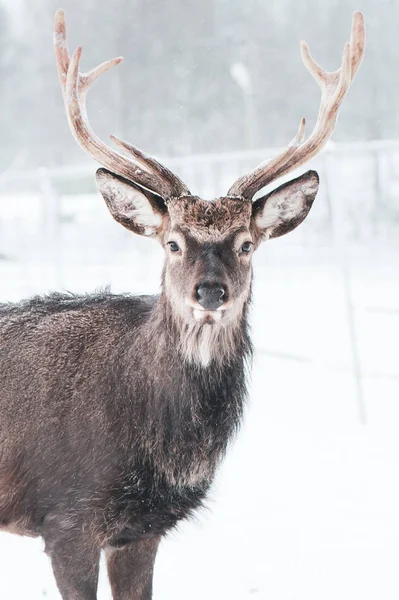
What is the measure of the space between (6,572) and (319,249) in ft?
20.7

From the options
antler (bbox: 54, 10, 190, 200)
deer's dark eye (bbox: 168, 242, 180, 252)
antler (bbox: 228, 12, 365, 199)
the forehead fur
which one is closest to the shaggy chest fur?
deer's dark eye (bbox: 168, 242, 180, 252)

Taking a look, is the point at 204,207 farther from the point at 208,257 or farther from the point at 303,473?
the point at 303,473

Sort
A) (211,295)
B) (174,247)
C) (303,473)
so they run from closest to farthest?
(211,295)
(174,247)
(303,473)

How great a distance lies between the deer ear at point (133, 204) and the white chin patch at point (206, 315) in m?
0.69

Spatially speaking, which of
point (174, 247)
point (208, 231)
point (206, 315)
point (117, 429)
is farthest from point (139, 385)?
point (208, 231)

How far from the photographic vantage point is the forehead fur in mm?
4336

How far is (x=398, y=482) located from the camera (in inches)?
276

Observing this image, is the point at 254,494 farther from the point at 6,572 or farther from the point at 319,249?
the point at 319,249

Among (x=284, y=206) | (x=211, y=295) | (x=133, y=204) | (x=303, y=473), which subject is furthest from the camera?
(x=303, y=473)

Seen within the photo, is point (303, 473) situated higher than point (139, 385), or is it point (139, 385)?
point (139, 385)

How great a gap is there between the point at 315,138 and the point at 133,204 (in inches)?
42.4

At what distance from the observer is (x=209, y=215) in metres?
4.36

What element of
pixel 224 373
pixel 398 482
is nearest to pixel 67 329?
pixel 224 373

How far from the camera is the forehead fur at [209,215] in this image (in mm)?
4336
